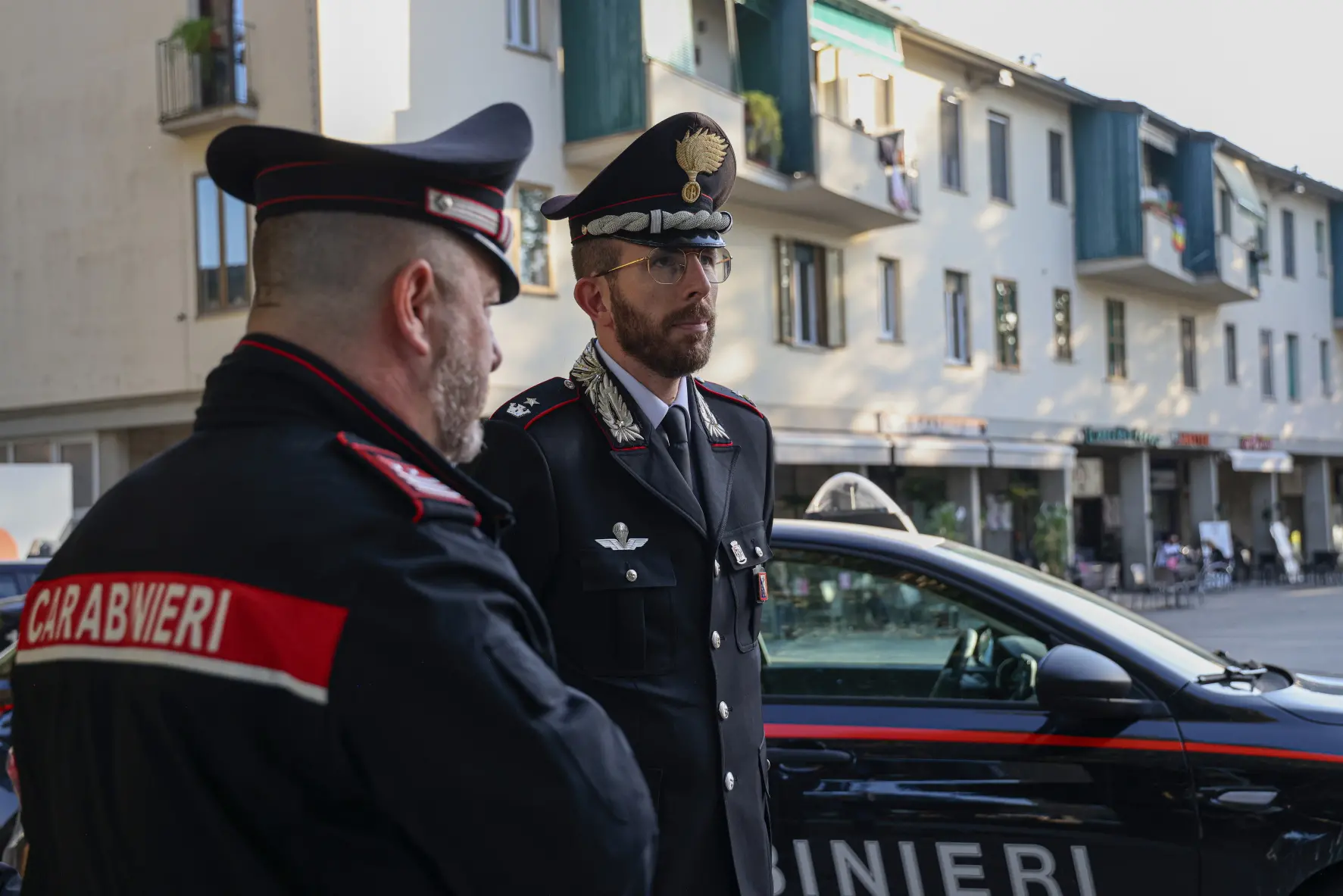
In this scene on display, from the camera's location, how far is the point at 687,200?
2.69 meters

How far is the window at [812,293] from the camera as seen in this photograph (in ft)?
63.6

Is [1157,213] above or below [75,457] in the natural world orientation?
above

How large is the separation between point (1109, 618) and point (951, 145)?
20.4 m

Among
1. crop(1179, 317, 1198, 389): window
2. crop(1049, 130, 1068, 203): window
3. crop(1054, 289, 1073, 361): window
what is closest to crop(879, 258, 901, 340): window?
crop(1054, 289, 1073, 361): window

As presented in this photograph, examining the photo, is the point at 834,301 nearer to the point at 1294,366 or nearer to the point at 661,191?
the point at 661,191

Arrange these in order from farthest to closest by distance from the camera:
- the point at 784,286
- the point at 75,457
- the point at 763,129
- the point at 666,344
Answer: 1. the point at 784,286
2. the point at 763,129
3. the point at 75,457
4. the point at 666,344

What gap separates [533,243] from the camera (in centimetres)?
1603

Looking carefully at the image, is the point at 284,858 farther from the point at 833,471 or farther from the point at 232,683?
the point at 833,471

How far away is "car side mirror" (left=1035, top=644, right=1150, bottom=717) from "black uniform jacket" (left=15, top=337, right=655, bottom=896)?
7.42 feet

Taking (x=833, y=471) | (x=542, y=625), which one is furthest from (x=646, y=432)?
(x=833, y=471)

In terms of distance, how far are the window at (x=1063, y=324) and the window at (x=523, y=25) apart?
13071mm

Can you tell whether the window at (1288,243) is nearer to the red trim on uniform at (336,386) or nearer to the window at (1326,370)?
the window at (1326,370)

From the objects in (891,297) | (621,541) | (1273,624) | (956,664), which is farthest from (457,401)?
(891,297)

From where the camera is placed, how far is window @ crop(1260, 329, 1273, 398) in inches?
1315
